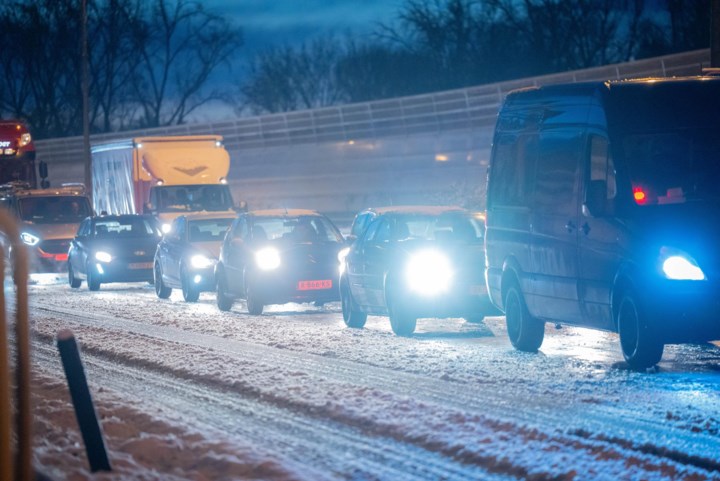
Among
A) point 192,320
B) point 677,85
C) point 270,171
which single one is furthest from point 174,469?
point 270,171

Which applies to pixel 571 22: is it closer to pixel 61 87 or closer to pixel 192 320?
pixel 61 87

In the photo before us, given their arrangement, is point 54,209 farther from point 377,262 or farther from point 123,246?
point 377,262

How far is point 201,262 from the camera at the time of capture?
23797 millimetres

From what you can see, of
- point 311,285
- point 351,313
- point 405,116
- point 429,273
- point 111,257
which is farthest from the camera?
point 405,116

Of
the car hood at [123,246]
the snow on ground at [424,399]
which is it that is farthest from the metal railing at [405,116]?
the snow on ground at [424,399]

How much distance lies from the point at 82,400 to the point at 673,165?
20.8 feet

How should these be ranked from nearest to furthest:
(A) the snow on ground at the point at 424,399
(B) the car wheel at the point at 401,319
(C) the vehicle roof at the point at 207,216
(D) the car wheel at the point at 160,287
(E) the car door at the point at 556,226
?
(A) the snow on ground at the point at 424,399
(E) the car door at the point at 556,226
(B) the car wheel at the point at 401,319
(C) the vehicle roof at the point at 207,216
(D) the car wheel at the point at 160,287

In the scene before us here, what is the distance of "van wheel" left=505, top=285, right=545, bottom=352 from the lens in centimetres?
1417

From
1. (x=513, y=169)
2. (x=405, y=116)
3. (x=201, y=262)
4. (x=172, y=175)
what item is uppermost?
(x=405, y=116)

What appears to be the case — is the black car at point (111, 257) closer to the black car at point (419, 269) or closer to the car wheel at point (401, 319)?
the black car at point (419, 269)

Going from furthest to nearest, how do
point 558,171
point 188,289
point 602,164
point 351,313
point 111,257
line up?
point 111,257
point 188,289
point 351,313
point 558,171
point 602,164

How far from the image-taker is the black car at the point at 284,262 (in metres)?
19.9

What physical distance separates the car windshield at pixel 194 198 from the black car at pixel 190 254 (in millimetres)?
7897

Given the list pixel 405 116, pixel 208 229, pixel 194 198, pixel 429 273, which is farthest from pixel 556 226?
pixel 405 116
